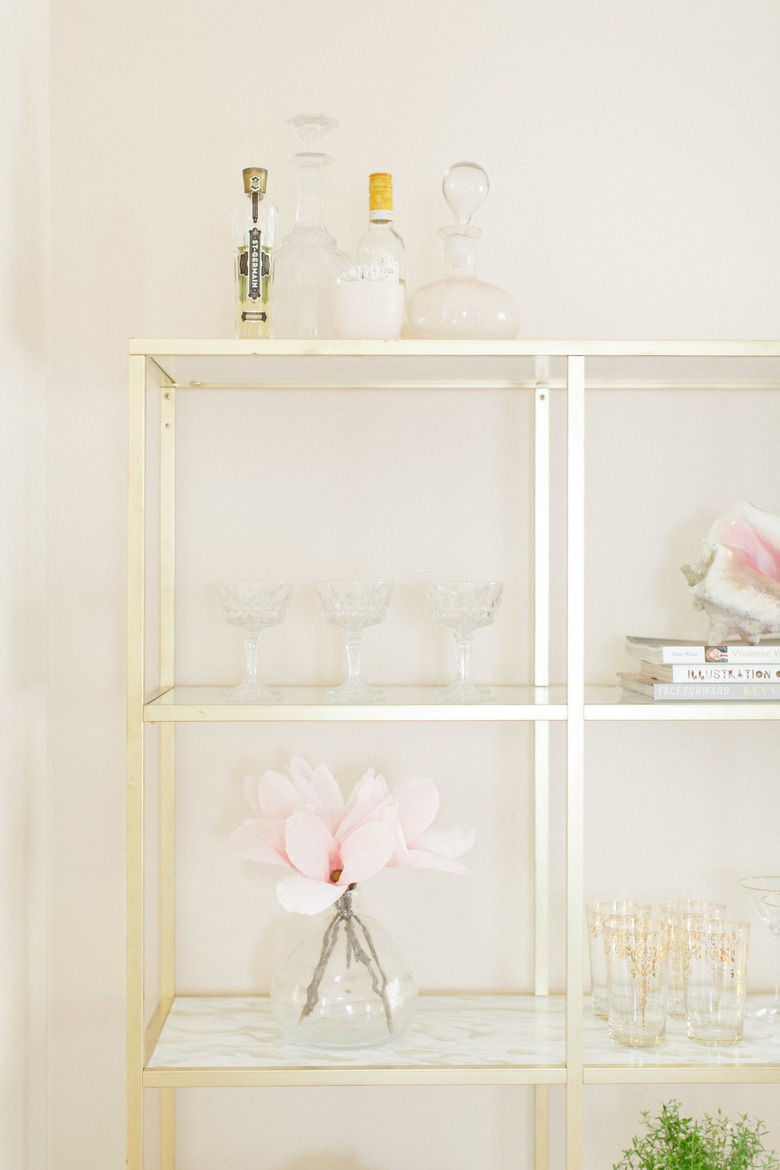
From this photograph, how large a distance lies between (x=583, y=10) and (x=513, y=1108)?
1699mm

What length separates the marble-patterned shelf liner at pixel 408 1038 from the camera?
142cm

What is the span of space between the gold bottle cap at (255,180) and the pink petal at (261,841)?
2.73ft

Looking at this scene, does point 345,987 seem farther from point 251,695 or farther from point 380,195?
point 380,195

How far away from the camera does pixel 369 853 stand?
1449 mm

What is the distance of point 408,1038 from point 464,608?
580 millimetres

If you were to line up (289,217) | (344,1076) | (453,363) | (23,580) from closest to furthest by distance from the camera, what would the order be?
(344,1076)
(453,363)
(23,580)
(289,217)

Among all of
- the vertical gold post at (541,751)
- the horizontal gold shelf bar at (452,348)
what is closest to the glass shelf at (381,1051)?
the vertical gold post at (541,751)

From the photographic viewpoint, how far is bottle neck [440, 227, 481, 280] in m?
1.53

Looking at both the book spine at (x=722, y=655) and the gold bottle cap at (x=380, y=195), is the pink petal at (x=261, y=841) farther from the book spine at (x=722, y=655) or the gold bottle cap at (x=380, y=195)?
the gold bottle cap at (x=380, y=195)

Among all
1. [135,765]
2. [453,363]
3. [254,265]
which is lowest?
[135,765]

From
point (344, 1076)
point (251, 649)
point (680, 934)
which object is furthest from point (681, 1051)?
point (251, 649)

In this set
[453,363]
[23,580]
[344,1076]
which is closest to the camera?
[344,1076]

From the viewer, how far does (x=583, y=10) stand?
5.72ft

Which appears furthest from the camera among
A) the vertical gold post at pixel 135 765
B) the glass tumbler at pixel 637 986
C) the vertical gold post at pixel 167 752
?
the vertical gold post at pixel 167 752
